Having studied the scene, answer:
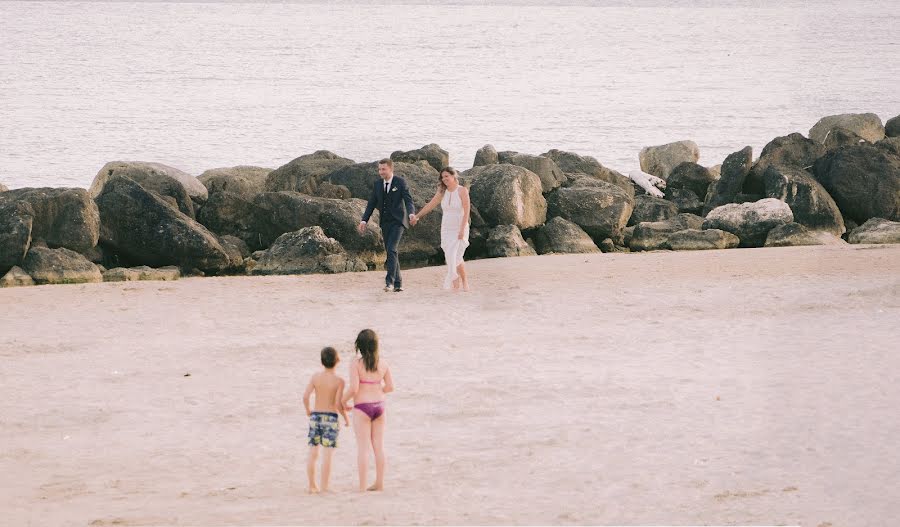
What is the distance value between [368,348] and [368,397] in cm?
38

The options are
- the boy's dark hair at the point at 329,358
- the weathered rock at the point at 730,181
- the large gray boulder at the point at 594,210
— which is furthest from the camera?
the weathered rock at the point at 730,181

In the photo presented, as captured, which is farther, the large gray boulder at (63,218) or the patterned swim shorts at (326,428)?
the large gray boulder at (63,218)

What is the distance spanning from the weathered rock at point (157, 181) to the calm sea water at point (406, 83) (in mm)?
33167

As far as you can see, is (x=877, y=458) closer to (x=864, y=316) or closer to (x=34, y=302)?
(x=864, y=316)

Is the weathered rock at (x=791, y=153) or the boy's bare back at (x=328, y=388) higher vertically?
the weathered rock at (x=791, y=153)

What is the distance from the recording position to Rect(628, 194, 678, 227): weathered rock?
24.4 metres

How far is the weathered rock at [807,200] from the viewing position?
23484 millimetres

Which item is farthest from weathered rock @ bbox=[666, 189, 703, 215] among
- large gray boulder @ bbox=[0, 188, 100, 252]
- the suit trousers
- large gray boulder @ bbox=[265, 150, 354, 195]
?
large gray boulder @ bbox=[0, 188, 100, 252]

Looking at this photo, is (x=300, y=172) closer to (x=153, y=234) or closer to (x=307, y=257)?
(x=153, y=234)

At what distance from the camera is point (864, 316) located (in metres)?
15.2

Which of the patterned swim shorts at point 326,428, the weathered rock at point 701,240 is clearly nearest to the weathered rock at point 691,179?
the weathered rock at point 701,240

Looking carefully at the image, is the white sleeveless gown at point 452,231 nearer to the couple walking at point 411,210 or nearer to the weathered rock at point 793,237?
the couple walking at point 411,210

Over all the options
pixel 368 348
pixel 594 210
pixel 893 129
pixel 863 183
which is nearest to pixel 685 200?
pixel 863 183

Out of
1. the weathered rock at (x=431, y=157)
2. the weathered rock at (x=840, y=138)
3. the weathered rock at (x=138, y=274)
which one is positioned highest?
the weathered rock at (x=840, y=138)
